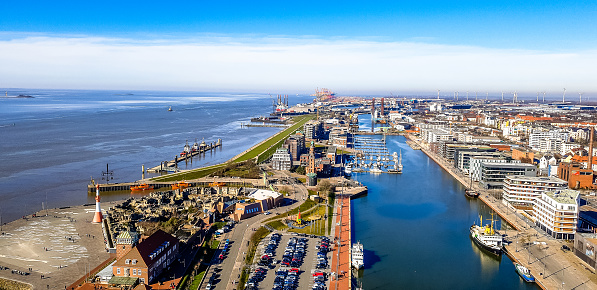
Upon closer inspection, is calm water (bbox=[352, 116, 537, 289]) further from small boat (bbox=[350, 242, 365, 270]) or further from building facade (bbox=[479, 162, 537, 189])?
building facade (bbox=[479, 162, 537, 189])

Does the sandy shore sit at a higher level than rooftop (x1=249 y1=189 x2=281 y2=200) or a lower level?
lower

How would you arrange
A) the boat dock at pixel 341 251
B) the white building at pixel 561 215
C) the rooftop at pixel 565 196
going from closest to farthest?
the boat dock at pixel 341 251
the white building at pixel 561 215
the rooftop at pixel 565 196

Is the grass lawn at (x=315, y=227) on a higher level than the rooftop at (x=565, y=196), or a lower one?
lower

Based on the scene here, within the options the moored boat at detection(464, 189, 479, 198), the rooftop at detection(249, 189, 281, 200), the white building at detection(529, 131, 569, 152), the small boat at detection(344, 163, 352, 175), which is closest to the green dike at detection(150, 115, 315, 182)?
the small boat at detection(344, 163, 352, 175)

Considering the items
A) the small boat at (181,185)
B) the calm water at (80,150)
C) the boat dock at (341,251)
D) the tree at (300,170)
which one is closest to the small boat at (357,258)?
the boat dock at (341,251)

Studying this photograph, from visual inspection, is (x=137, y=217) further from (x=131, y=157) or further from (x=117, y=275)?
(x=131, y=157)

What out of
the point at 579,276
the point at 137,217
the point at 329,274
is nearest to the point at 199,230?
the point at 137,217

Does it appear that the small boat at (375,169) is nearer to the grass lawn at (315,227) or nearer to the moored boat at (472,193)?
the moored boat at (472,193)
